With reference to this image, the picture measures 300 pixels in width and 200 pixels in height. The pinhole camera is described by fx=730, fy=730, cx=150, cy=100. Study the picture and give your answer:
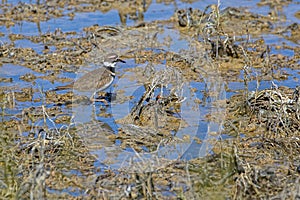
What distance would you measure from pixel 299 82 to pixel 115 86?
226cm

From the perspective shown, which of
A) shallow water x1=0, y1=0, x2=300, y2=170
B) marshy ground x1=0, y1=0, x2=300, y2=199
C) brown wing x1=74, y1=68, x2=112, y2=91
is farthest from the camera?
brown wing x1=74, y1=68, x2=112, y2=91

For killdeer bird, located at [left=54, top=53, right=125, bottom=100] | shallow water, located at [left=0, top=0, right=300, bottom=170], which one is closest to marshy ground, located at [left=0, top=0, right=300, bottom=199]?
shallow water, located at [left=0, top=0, right=300, bottom=170]

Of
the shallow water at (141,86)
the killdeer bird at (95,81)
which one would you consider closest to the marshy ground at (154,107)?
the shallow water at (141,86)

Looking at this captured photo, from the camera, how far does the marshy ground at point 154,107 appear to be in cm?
591

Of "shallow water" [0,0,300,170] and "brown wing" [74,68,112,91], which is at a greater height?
"brown wing" [74,68,112,91]

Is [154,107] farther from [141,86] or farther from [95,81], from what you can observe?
[141,86]

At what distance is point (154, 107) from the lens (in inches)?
308

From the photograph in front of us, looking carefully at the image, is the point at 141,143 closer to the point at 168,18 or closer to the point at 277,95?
the point at 277,95

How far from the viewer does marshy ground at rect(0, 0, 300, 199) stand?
233 inches

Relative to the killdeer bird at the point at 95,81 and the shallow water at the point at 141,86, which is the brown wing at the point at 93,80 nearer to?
the killdeer bird at the point at 95,81

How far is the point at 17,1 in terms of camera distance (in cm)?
1241

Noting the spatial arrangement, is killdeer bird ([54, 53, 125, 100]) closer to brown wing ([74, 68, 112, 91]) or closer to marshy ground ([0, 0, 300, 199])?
brown wing ([74, 68, 112, 91])

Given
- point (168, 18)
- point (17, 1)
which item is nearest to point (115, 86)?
point (168, 18)

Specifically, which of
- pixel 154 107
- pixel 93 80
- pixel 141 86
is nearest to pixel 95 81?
pixel 93 80
